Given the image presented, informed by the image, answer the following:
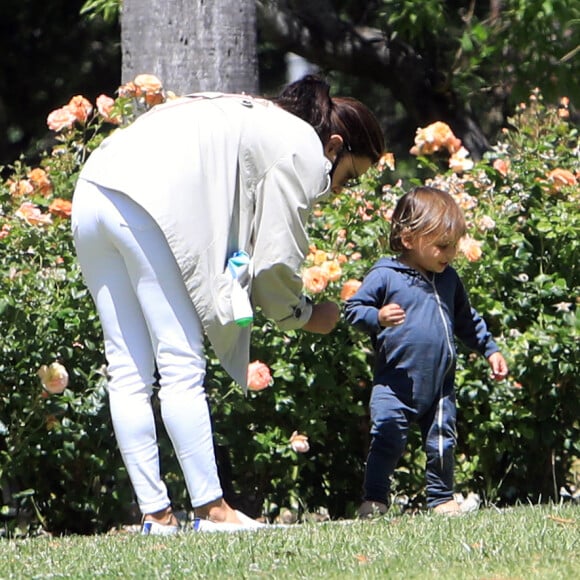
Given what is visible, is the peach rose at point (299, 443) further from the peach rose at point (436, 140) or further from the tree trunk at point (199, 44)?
the tree trunk at point (199, 44)

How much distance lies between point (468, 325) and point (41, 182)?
1940 mm

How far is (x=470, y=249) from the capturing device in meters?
4.89

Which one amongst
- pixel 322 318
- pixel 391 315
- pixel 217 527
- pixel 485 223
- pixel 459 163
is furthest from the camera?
pixel 459 163

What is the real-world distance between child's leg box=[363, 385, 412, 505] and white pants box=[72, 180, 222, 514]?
0.92 meters

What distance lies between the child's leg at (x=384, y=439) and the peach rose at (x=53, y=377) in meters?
1.17

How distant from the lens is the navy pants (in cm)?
448

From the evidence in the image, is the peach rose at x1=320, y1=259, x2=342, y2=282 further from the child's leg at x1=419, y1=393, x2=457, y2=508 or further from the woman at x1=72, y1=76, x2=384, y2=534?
the woman at x1=72, y1=76, x2=384, y2=534

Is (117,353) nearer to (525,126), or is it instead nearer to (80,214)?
(80,214)

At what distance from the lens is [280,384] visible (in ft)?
16.3

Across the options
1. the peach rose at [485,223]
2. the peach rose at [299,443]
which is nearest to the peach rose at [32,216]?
the peach rose at [299,443]

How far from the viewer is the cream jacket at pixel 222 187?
141 inches

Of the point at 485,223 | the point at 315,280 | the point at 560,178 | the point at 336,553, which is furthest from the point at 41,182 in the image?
the point at 336,553

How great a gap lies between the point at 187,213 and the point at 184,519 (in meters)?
2.01

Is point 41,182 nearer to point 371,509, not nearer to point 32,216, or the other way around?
point 32,216
